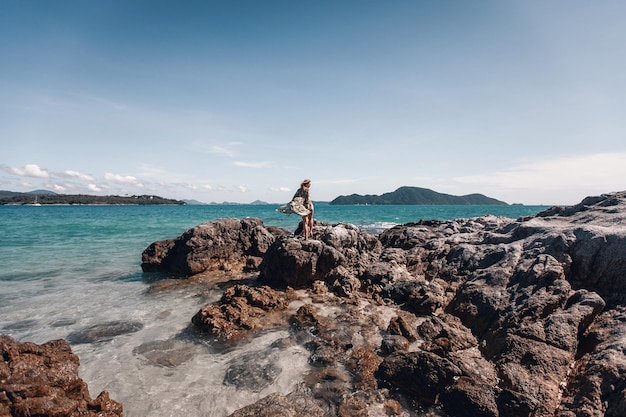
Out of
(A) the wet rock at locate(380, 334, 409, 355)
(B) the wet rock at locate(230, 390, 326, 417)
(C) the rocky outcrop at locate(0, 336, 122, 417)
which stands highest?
(C) the rocky outcrop at locate(0, 336, 122, 417)

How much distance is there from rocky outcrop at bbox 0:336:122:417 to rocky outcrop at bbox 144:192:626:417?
11.9 feet

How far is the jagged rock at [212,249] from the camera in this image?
1730 cm

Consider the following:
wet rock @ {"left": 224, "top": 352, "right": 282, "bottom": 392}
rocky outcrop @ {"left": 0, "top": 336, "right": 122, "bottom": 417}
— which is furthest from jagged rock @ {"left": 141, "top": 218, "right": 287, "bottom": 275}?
rocky outcrop @ {"left": 0, "top": 336, "right": 122, "bottom": 417}

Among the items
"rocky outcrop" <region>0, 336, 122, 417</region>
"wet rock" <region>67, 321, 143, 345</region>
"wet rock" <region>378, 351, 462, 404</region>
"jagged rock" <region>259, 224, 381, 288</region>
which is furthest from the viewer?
"jagged rock" <region>259, 224, 381, 288</region>

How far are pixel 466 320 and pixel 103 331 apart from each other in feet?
35.7

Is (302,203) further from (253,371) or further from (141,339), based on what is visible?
(253,371)

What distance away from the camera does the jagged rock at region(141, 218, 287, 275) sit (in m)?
17.3

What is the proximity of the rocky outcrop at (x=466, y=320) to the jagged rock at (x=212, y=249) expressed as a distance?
13.1ft

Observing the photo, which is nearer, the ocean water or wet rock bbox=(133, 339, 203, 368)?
the ocean water

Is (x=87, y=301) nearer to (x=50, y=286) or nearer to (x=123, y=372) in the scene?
(x=50, y=286)

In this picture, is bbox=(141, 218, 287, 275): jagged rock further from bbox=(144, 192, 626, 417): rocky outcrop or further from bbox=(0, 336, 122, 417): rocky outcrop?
bbox=(0, 336, 122, 417): rocky outcrop

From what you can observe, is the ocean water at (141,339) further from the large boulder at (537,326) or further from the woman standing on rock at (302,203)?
the woman standing on rock at (302,203)

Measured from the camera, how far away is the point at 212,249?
18.0m

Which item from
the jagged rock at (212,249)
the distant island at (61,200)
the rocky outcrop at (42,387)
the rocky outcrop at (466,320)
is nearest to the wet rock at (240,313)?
the rocky outcrop at (466,320)
